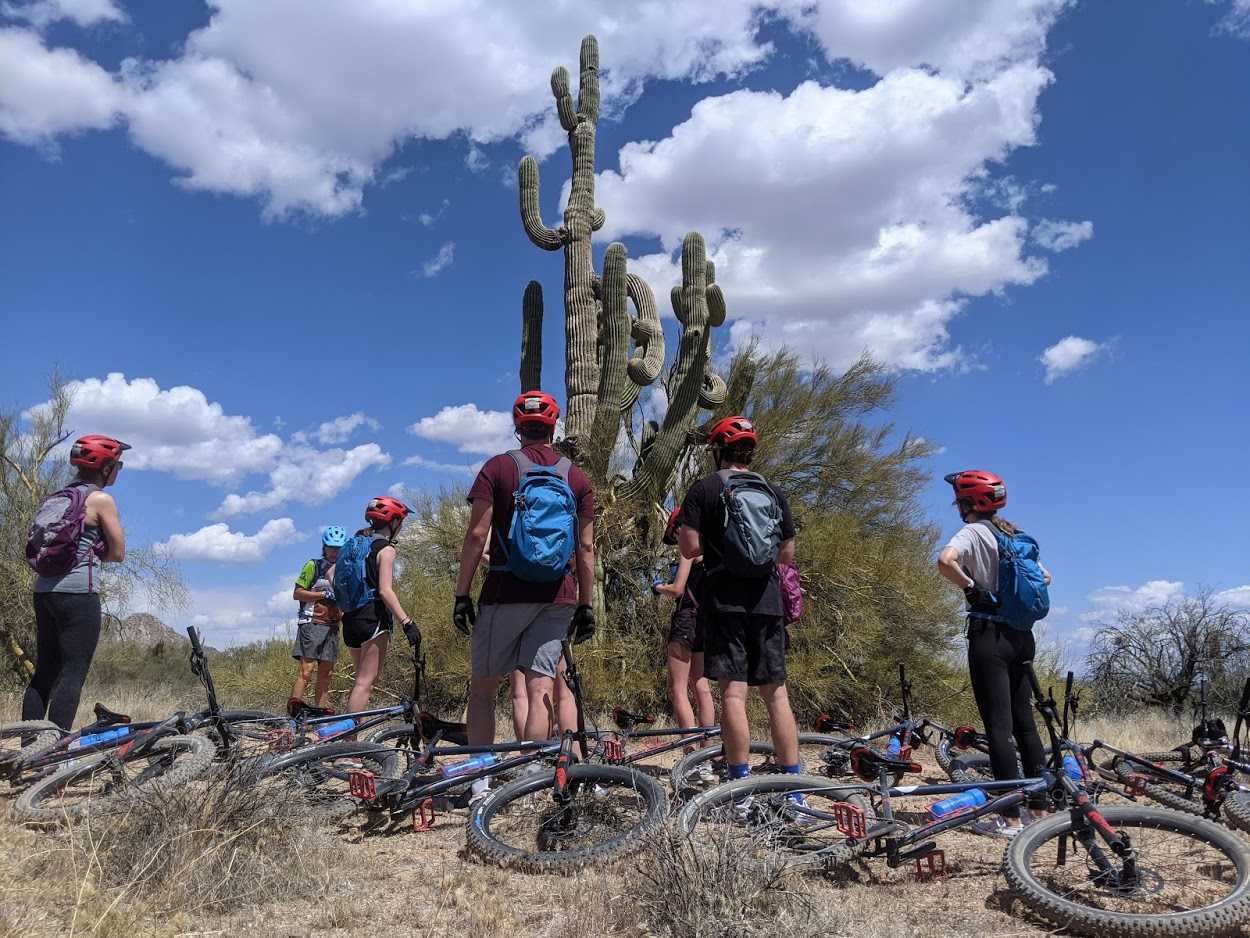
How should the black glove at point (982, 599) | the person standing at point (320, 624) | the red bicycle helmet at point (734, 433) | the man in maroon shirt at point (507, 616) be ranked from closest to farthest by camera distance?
the black glove at point (982, 599) < the man in maroon shirt at point (507, 616) < the red bicycle helmet at point (734, 433) < the person standing at point (320, 624)

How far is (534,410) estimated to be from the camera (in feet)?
14.6

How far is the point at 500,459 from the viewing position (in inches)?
170

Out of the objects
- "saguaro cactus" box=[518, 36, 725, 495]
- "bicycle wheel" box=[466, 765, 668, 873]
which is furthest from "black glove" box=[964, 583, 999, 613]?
"saguaro cactus" box=[518, 36, 725, 495]

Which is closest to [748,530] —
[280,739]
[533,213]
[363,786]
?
[363,786]

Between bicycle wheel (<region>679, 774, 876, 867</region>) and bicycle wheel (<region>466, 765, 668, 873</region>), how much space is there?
7.1 inches

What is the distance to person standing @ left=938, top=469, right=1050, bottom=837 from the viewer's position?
4035mm

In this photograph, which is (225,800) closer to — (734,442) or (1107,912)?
(734,442)

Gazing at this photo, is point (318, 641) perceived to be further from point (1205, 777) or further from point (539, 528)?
point (1205, 777)

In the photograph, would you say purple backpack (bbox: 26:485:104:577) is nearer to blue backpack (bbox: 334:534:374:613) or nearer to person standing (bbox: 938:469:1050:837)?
blue backpack (bbox: 334:534:374:613)

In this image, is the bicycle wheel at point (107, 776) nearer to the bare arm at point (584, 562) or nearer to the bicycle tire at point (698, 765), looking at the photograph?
the bare arm at point (584, 562)

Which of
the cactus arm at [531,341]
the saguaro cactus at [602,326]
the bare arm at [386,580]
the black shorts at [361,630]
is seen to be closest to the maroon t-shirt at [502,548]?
the bare arm at [386,580]

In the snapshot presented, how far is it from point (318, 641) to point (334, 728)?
187 centimetres

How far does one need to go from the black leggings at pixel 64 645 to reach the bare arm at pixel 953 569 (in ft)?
13.5

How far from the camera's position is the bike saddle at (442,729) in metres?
4.91
